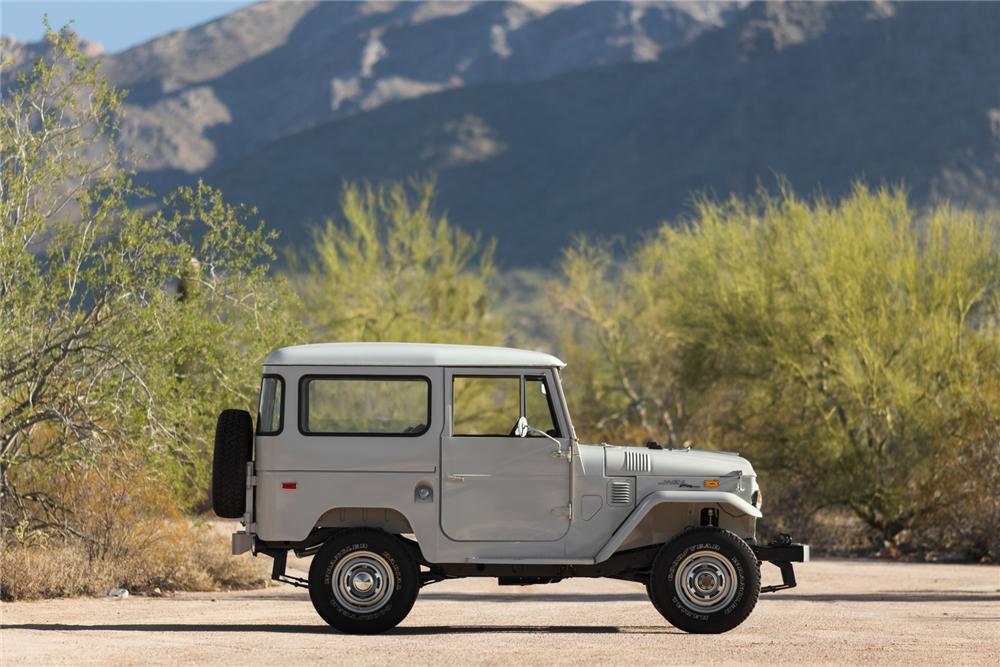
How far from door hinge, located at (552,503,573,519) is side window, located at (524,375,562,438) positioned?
0.58 metres

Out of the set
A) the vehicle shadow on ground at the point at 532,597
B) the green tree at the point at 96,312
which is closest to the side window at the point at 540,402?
the vehicle shadow on ground at the point at 532,597

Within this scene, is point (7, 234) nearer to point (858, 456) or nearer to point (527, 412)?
point (527, 412)

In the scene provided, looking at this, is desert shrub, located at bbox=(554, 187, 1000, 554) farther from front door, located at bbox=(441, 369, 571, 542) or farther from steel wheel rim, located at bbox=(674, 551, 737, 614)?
front door, located at bbox=(441, 369, 571, 542)

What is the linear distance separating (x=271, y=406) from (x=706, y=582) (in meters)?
3.89

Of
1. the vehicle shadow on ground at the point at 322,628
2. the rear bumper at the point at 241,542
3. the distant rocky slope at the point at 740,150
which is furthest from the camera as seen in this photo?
the distant rocky slope at the point at 740,150

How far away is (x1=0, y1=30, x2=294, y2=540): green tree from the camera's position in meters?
17.4

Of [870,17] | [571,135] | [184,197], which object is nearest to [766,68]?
[870,17]

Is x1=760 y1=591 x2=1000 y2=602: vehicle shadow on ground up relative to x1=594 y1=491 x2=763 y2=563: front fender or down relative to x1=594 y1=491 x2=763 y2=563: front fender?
down

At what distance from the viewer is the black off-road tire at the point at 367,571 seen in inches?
491

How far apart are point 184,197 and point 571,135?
18195 cm

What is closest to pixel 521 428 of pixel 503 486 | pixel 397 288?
pixel 503 486

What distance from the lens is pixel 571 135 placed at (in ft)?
649

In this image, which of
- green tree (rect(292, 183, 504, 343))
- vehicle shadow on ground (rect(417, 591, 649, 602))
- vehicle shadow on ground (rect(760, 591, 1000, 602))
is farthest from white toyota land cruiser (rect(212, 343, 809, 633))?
green tree (rect(292, 183, 504, 343))

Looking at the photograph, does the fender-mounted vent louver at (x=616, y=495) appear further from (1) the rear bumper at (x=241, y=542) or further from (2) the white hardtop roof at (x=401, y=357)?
(1) the rear bumper at (x=241, y=542)
